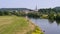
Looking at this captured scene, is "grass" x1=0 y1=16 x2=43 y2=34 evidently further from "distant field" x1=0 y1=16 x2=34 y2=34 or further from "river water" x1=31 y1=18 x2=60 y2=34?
"river water" x1=31 y1=18 x2=60 y2=34

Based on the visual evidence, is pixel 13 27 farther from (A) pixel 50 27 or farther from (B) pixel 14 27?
(A) pixel 50 27

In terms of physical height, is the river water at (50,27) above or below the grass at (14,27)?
below

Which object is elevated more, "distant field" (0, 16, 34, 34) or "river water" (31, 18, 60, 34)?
"distant field" (0, 16, 34, 34)

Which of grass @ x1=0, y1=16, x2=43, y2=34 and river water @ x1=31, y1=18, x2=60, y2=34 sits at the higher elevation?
grass @ x1=0, y1=16, x2=43, y2=34

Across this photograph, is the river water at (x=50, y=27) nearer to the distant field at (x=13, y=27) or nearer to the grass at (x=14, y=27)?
the grass at (x=14, y=27)

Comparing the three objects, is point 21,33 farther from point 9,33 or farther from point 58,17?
point 58,17

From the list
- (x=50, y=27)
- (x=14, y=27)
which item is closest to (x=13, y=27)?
(x=14, y=27)

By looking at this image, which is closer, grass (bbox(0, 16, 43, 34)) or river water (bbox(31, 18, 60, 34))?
grass (bbox(0, 16, 43, 34))

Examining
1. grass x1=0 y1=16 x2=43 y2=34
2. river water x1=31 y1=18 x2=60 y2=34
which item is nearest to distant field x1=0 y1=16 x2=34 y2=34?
grass x1=0 y1=16 x2=43 y2=34

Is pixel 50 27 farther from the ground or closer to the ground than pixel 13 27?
closer to the ground

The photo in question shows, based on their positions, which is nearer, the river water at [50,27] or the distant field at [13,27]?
the distant field at [13,27]

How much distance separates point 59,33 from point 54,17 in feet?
104

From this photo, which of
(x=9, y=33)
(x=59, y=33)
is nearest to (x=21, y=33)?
(x=9, y=33)

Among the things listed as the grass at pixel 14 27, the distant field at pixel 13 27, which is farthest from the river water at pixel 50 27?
the distant field at pixel 13 27
